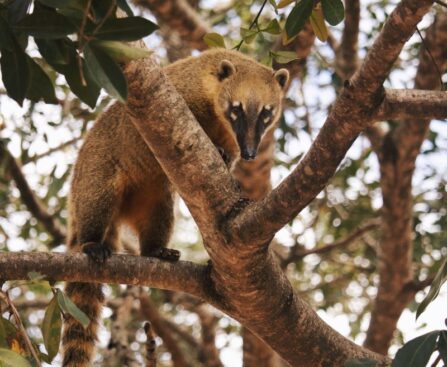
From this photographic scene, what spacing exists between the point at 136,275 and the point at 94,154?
124 cm

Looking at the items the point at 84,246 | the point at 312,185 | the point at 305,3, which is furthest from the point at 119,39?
the point at 84,246

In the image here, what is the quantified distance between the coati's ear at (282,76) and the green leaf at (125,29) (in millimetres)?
3398

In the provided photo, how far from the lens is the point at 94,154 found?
471cm

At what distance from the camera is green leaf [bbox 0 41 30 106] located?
2443 mm

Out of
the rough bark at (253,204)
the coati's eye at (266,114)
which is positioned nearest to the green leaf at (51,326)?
the rough bark at (253,204)

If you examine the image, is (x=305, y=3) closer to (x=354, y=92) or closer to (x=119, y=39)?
→ (x=354, y=92)

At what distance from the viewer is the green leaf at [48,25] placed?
2.23 metres

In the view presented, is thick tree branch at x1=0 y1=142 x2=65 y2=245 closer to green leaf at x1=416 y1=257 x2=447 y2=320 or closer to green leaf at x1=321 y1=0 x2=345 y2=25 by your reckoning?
green leaf at x1=321 y1=0 x2=345 y2=25

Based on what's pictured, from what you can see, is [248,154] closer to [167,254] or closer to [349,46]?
[167,254]

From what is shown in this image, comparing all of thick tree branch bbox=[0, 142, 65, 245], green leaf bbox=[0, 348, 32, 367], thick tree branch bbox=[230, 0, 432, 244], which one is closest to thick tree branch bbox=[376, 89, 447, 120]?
thick tree branch bbox=[230, 0, 432, 244]

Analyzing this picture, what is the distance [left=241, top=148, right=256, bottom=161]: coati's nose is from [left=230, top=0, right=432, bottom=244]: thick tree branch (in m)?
1.53

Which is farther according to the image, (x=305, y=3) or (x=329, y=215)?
(x=329, y=215)

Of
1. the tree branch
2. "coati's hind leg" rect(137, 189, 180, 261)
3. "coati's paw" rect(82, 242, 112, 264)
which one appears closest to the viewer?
"coati's paw" rect(82, 242, 112, 264)

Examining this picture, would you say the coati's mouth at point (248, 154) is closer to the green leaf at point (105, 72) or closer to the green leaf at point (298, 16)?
the green leaf at point (298, 16)
